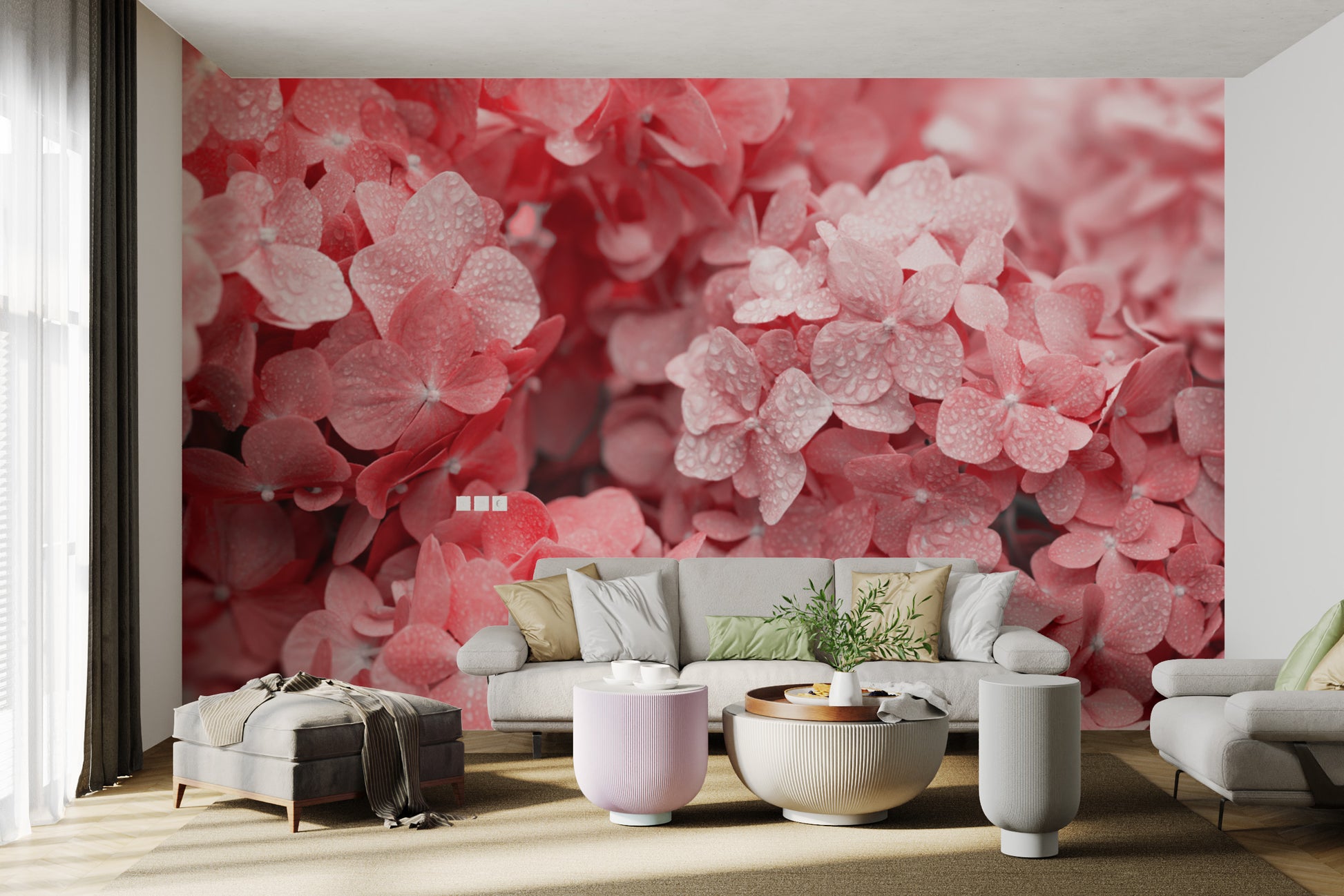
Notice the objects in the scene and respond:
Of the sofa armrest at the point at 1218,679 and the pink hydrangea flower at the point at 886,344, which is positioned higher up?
the pink hydrangea flower at the point at 886,344

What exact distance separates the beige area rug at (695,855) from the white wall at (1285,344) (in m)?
1.64

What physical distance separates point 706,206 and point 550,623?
234cm

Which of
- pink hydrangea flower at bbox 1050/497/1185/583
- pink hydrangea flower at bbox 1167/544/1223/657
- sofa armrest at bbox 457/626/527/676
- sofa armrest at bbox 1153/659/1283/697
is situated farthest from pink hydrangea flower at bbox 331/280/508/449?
pink hydrangea flower at bbox 1167/544/1223/657

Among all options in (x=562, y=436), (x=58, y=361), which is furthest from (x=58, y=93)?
(x=562, y=436)

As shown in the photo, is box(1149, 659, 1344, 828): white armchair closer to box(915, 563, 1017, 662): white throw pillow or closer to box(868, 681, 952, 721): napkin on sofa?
box(868, 681, 952, 721): napkin on sofa

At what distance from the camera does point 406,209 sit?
242 inches

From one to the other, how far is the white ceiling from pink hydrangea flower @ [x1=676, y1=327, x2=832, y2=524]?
4.79 ft

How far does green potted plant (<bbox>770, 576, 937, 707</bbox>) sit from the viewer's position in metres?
4.26

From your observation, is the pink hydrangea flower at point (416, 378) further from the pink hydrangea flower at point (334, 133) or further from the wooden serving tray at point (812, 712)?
the wooden serving tray at point (812, 712)

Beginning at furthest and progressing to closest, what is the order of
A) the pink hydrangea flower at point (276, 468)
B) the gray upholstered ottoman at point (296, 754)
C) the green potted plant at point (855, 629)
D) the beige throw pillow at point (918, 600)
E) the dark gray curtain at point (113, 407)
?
the pink hydrangea flower at point (276, 468)
the beige throw pillow at point (918, 600)
the dark gray curtain at point (113, 407)
the green potted plant at point (855, 629)
the gray upholstered ottoman at point (296, 754)

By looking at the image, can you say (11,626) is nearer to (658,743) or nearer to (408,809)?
(408,809)

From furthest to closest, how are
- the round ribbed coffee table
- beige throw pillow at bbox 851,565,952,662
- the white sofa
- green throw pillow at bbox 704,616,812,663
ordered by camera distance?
green throw pillow at bbox 704,616,812,663 → beige throw pillow at bbox 851,565,952,662 → the white sofa → the round ribbed coffee table

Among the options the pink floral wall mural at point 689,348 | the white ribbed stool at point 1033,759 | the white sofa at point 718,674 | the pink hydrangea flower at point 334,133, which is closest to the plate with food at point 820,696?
the white ribbed stool at point 1033,759

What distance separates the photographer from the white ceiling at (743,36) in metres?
5.21
